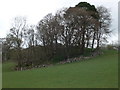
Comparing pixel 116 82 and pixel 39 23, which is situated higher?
pixel 39 23

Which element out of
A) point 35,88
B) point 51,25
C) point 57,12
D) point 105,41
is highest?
point 57,12

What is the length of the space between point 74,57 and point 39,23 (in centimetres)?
1081

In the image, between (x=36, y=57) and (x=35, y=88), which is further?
(x=36, y=57)

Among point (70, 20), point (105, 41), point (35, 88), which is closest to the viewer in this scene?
point (35, 88)

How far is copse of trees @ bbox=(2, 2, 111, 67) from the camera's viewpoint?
4678cm

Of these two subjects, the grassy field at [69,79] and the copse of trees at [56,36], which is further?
the copse of trees at [56,36]

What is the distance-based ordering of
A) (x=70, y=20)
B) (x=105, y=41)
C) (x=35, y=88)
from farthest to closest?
(x=105, y=41) → (x=70, y=20) → (x=35, y=88)

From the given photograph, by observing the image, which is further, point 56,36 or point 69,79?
point 56,36

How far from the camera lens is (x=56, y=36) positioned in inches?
1881

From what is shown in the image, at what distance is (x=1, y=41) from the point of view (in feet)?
180

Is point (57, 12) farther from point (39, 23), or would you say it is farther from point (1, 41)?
point (1, 41)

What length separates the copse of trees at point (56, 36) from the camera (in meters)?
46.8

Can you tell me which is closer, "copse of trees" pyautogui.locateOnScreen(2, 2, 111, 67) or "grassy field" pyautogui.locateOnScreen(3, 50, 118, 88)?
"grassy field" pyautogui.locateOnScreen(3, 50, 118, 88)

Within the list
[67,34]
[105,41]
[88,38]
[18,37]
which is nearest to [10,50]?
[18,37]
